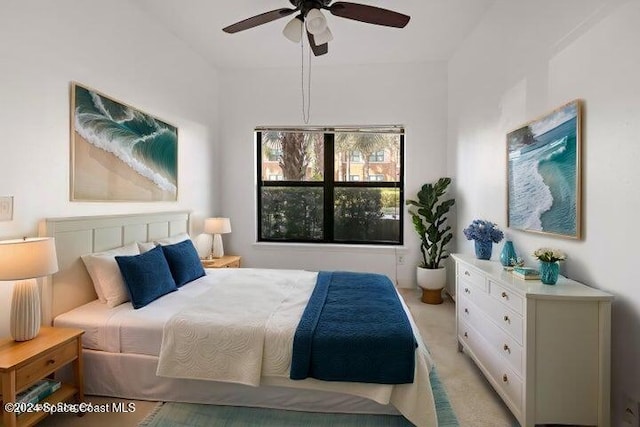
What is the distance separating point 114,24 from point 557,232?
3.57m

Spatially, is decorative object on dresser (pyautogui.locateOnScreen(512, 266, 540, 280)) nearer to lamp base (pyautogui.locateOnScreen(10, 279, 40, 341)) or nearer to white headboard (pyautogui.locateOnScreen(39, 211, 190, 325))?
lamp base (pyautogui.locateOnScreen(10, 279, 40, 341))

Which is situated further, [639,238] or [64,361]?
[64,361]

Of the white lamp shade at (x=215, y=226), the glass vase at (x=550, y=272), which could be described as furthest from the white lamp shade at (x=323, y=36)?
the white lamp shade at (x=215, y=226)

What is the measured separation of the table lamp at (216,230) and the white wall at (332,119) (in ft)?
1.77

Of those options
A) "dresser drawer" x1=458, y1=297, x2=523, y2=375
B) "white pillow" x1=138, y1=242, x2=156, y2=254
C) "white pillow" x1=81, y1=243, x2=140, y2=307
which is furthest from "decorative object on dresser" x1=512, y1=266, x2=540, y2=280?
"white pillow" x1=138, y1=242, x2=156, y2=254

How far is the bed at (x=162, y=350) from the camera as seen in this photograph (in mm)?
1762

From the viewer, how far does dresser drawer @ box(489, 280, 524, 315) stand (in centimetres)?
171

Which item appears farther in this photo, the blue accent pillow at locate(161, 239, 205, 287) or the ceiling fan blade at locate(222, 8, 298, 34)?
the blue accent pillow at locate(161, 239, 205, 287)

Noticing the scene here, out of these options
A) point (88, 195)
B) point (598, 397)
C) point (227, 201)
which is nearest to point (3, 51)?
point (88, 195)

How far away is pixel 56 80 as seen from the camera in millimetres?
2119

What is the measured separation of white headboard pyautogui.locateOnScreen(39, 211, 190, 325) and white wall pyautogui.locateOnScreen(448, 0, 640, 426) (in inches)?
122

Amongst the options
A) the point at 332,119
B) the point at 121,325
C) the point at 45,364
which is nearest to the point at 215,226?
the point at 121,325

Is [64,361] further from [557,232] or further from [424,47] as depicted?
[424,47]

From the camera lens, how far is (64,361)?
179 cm
